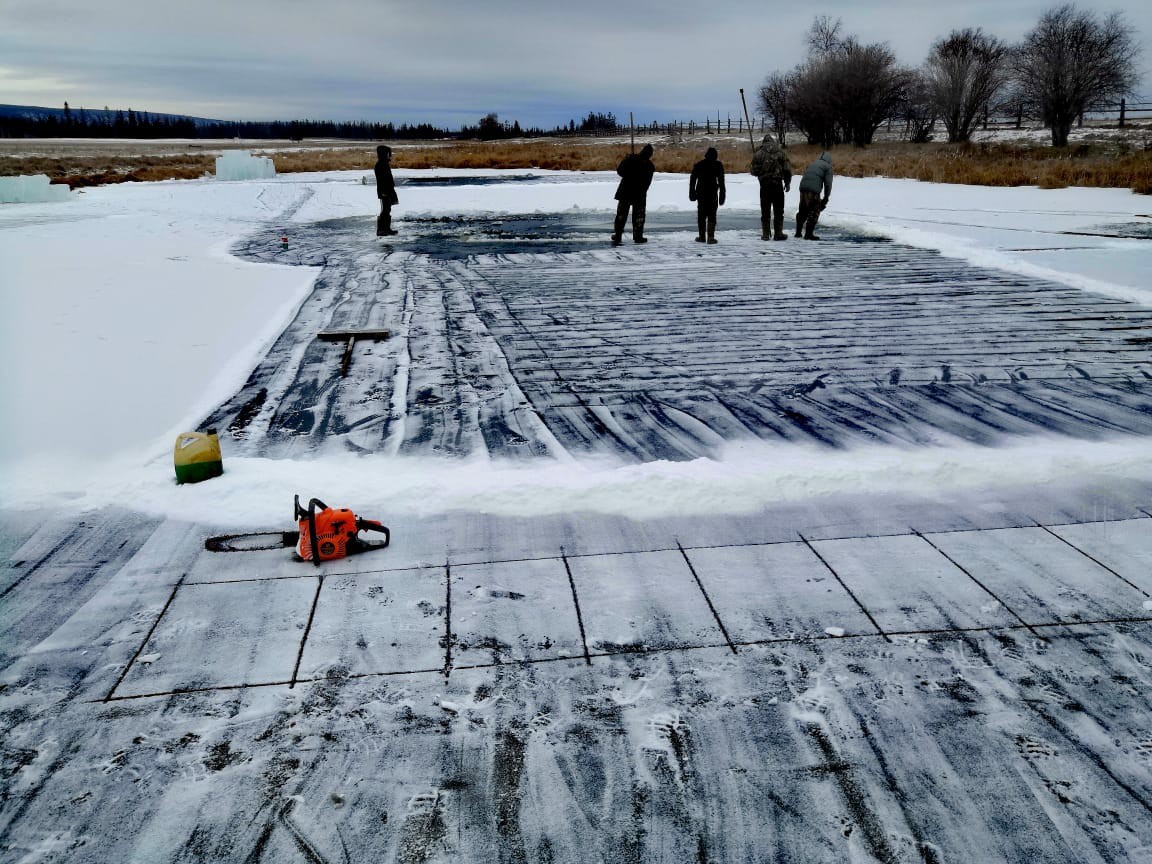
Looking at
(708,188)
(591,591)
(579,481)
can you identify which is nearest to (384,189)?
(708,188)

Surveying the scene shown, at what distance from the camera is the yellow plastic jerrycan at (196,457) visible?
4.39 m

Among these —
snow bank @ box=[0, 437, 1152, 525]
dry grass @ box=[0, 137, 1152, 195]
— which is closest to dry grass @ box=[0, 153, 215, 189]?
dry grass @ box=[0, 137, 1152, 195]

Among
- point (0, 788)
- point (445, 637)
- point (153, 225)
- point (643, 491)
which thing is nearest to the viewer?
point (0, 788)

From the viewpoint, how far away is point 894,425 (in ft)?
17.3

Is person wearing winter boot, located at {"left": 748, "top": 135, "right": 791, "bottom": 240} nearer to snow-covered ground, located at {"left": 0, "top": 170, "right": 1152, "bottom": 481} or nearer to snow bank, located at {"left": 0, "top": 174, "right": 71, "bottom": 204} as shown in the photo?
snow-covered ground, located at {"left": 0, "top": 170, "right": 1152, "bottom": 481}

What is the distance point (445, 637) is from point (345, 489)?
4.99 feet

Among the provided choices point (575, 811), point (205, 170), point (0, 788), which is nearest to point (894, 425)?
point (575, 811)

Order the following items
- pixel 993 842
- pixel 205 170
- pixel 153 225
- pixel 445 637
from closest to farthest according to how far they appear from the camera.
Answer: pixel 993 842 → pixel 445 637 → pixel 153 225 → pixel 205 170

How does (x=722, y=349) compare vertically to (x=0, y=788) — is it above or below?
above

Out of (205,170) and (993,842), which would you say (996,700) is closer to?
(993,842)

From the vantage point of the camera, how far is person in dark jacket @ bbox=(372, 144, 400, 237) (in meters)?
13.3

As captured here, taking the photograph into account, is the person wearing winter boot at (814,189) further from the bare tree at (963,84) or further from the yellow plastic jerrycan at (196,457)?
the bare tree at (963,84)

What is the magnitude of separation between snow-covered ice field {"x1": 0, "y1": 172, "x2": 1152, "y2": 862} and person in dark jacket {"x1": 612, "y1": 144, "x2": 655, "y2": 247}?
502cm

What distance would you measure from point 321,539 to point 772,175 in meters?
10.8
